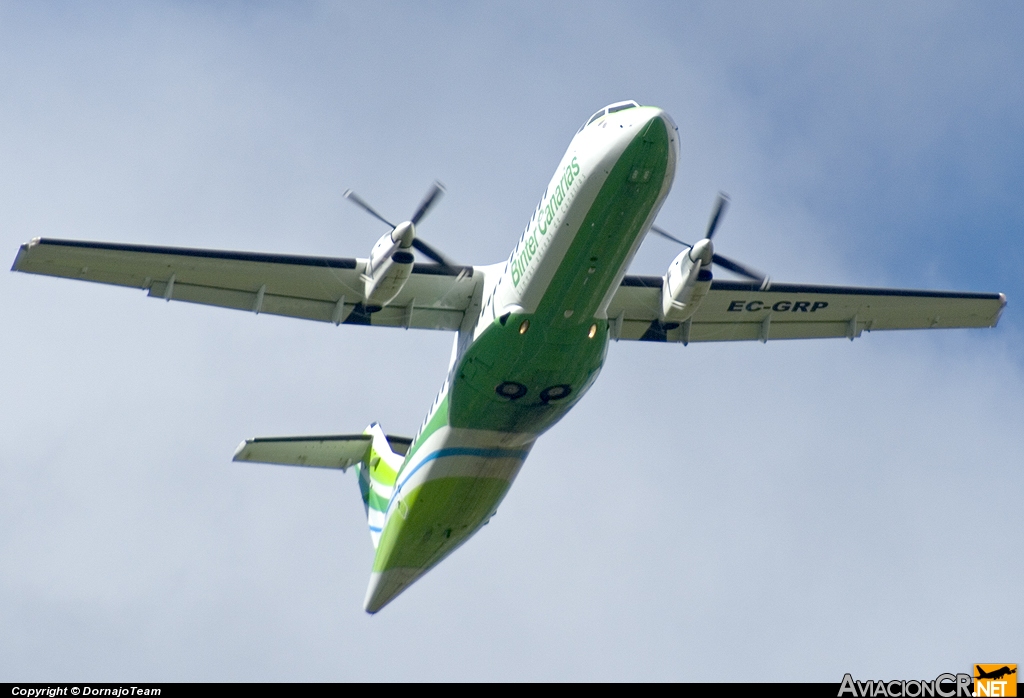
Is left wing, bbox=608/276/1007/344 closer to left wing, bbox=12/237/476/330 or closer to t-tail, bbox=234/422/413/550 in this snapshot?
left wing, bbox=12/237/476/330

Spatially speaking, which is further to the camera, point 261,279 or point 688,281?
point 261,279

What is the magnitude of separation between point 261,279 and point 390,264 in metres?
2.57

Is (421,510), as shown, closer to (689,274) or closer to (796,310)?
(689,274)

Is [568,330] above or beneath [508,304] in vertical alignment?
beneath

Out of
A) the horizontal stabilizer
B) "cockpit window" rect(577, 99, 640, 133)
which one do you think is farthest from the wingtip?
"cockpit window" rect(577, 99, 640, 133)

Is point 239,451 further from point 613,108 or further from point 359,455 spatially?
point 613,108

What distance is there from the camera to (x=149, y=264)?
19.9 m

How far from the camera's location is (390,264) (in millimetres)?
19641

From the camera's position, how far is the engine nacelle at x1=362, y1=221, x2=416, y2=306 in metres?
19.5

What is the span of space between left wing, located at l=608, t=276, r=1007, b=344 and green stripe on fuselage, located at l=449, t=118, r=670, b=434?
308cm

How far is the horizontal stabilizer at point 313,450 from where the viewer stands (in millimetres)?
24000

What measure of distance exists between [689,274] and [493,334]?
353cm

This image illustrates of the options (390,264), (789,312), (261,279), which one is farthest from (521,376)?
(789,312)

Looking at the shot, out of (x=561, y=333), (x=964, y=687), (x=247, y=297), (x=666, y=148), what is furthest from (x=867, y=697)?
(x=247, y=297)
